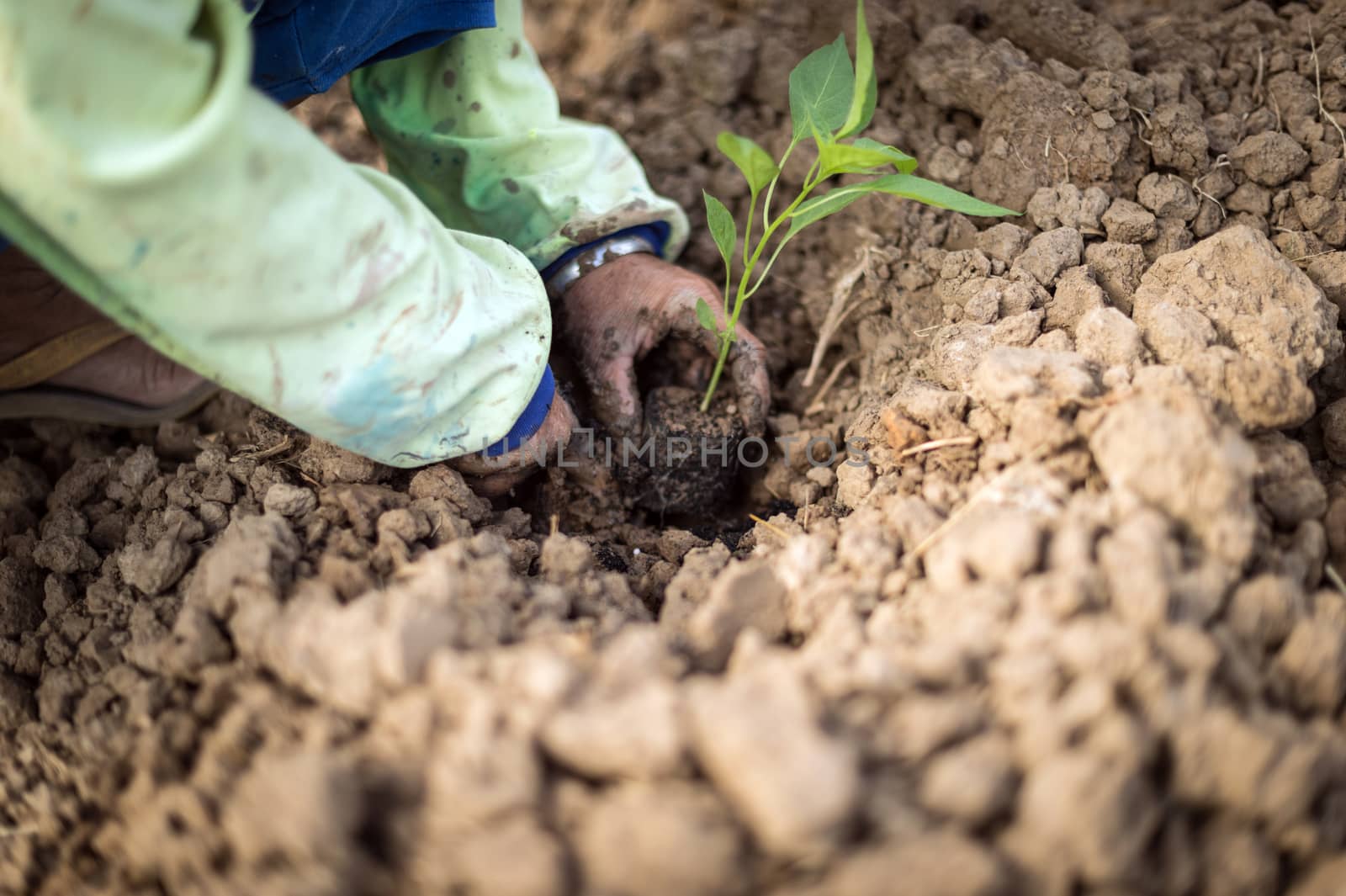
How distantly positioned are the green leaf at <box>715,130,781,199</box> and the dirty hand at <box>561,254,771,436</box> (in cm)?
29

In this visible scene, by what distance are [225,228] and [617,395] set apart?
737 mm

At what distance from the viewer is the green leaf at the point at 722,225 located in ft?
4.53

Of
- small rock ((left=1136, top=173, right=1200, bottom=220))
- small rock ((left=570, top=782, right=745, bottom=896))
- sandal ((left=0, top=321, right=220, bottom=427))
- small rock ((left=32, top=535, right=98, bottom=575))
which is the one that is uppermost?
small rock ((left=1136, top=173, right=1200, bottom=220))

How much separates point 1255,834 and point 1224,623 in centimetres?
21

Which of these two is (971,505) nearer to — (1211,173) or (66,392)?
(1211,173)

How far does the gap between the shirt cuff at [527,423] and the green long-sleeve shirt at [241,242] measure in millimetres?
61

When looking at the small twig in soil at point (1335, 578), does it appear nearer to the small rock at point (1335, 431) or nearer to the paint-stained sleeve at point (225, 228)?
the small rock at point (1335, 431)

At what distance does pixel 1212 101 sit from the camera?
5.07 feet

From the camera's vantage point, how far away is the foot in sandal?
142 cm

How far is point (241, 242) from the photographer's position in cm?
92

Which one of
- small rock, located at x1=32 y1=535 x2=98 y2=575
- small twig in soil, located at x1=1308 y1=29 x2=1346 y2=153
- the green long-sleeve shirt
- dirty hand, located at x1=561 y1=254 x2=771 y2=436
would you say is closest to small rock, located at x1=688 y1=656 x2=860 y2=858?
the green long-sleeve shirt

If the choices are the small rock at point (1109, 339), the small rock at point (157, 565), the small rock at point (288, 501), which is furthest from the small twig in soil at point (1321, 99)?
the small rock at point (157, 565)

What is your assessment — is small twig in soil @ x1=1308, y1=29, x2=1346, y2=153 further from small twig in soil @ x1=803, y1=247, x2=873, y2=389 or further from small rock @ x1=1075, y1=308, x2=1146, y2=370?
small twig in soil @ x1=803, y1=247, x2=873, y2=389

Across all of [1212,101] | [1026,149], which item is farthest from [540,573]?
[1212,101]
